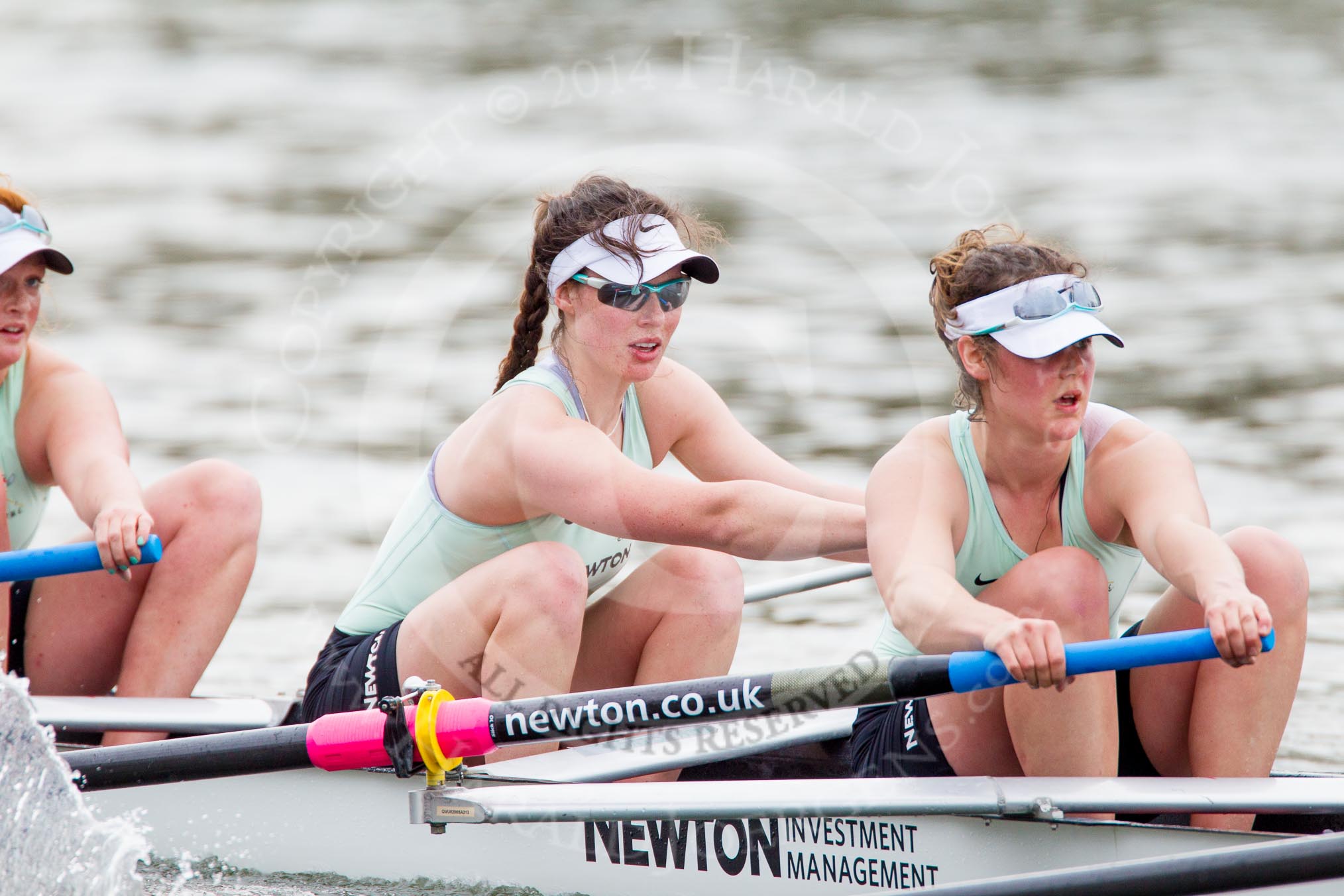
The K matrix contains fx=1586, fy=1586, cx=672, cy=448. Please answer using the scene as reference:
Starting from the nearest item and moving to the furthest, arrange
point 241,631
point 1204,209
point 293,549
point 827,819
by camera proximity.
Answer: point 827,819 < point 241,631 < point 293,549 < point 1204,209

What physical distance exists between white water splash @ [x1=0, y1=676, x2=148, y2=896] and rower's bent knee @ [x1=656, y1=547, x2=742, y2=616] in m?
1.10

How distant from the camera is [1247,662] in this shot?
2.33 m

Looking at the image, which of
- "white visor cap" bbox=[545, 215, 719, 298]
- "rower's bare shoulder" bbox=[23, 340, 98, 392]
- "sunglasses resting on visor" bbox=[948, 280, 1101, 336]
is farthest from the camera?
"rower's bare shoulder" bbox=[23, 340, 98, 392]

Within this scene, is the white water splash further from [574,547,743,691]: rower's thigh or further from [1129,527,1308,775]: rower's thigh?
[1129,527,1308,775]: rower's thigh

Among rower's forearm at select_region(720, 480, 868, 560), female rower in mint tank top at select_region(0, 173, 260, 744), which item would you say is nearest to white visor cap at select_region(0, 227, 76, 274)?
female rower in mint tank top at select_region(0, 173, 260, 744)

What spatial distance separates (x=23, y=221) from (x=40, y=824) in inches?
50.3

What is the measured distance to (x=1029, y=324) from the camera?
256 centimetres

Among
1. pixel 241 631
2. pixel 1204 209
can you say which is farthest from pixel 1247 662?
pixel 1204 209

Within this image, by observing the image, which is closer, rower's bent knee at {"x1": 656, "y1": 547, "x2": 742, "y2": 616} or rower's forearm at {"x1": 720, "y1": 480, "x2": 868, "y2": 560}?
rower's forearm at {"x1": 720, "y1": 480, "x2": 868, "y2": 560}

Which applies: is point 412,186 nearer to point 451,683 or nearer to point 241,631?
point 241,631

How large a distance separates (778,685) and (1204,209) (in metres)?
7.89

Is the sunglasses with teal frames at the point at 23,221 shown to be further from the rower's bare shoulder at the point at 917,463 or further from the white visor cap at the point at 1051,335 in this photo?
the white visor cap at the point at 1051,335

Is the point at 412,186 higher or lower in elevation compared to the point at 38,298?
lower

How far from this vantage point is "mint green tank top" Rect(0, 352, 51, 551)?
128 inches
